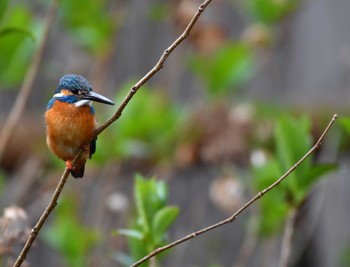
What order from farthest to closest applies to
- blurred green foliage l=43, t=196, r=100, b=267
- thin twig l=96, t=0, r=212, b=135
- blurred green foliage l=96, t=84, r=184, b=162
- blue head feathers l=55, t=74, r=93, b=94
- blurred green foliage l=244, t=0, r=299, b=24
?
1. blurred green foliage l=244, t=0, r=299, b=24
2. blurred green foliage l=96, t=84, r=184, b=162
3. blurred green foliage l=43, t=196, r=100, b=267
4. blue head feathers l=55, t=74, r=93, b=94
5. thin twig l=96, t=0, r=212, b=135

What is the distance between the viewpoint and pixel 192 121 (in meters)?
4.17

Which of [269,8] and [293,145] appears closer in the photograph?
[293,145]

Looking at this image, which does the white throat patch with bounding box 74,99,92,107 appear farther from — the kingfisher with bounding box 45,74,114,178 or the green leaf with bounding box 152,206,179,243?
the green leaf with bounding box 152,206,179,243

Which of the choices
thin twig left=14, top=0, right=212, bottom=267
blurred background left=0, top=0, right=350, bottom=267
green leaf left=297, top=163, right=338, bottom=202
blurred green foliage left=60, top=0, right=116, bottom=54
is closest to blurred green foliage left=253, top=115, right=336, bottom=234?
green leaf left=297, top=163, right=338, bottom=202

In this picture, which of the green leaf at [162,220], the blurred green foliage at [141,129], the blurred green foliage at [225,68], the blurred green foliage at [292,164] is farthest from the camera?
the blurred green foliage at [225,68]

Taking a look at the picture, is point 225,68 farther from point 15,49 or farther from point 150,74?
point 150,74

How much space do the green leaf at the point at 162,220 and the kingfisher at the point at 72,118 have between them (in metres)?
0.27

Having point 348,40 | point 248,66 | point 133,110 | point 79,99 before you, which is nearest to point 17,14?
point 133,110

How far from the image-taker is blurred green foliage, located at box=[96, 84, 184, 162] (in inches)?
143

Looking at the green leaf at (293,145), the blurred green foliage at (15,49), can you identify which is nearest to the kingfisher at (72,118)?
the green leaf at (293,145)

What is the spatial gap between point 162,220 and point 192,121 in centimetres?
195

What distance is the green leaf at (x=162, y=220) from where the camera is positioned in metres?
2.23

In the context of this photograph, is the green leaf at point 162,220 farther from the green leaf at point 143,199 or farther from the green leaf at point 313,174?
the green leaf at point 313,174

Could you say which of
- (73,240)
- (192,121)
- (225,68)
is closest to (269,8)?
(225,68)
